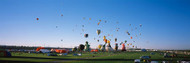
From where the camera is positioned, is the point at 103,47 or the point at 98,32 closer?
the point at 98,32

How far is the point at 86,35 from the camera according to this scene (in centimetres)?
7394

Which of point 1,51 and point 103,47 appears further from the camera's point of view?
point 103,47

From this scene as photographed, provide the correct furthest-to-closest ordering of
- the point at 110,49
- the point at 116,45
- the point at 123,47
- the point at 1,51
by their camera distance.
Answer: the point at 123,47
the point at 110,49
the point at 116,45
the point at 1,51

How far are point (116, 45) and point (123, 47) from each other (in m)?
30.8

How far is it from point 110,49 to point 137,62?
89751 millimetres

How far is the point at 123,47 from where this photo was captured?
14538cm

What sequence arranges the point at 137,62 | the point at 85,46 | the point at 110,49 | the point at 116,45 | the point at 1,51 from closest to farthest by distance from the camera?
the point at 137,62, the point at 1,51, the point at 85,46, the point at 116,45, the point at 110,49

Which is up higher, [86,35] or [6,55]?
[86,35]

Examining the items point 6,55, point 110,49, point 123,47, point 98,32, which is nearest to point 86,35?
point 98,32

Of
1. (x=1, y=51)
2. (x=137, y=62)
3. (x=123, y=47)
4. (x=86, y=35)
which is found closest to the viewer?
(x=137, y=62)

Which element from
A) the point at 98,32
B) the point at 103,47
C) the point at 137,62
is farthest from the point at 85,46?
the point at 137,62

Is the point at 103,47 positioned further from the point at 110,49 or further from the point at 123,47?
the point at 123,47

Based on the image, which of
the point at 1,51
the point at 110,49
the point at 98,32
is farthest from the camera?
the point at 110,49

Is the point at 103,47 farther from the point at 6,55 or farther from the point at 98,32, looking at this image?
the point at 6,55
